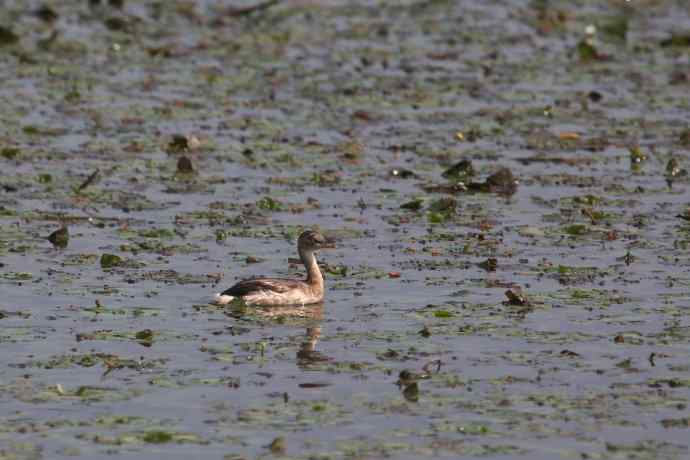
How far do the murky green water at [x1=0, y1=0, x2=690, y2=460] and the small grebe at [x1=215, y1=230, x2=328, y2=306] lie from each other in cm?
16

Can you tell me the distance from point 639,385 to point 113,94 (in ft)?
54.4

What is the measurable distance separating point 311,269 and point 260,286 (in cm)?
115

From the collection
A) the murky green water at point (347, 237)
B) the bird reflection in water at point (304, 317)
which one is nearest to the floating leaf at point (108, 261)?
the murky green water at point (347, 237)

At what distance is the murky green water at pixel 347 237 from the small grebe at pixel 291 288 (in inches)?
6.3

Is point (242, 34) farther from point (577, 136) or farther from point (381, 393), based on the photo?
point (381, 393)

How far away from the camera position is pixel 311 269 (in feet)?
63.1

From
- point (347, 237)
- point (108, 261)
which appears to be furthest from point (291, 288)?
point (347, 237)

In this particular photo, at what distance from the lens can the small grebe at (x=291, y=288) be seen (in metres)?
18.1

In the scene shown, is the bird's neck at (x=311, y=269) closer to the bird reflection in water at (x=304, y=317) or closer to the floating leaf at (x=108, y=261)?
the bird reflection in water at (x=304, y=317)

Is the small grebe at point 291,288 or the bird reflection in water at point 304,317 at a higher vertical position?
the small grebe at point 291,288

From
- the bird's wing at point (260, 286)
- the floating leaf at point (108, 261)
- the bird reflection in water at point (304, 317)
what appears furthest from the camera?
the floating leaf at point (108, 261)

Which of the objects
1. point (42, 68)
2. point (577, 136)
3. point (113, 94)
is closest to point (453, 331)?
point (577, 136)

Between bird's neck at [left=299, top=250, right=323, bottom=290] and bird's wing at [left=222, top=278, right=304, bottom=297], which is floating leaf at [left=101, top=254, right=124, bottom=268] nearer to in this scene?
bird's wing at [left=222, top=278, right=304, bottom=297]

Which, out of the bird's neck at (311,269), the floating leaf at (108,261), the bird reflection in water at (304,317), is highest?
the bird's neck at (311,269)
